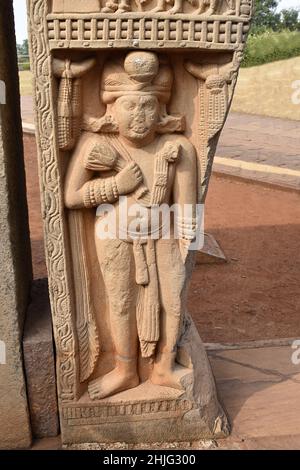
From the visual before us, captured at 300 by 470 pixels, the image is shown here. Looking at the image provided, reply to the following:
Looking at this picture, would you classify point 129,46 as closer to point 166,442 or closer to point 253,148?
point 166,442

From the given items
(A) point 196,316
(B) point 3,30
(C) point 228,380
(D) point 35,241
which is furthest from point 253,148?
(B) point 3,30

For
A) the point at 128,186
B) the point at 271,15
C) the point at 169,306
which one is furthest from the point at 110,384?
the point at 271,15

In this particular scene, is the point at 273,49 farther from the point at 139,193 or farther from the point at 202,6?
the point at 139,193

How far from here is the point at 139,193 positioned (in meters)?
2.28

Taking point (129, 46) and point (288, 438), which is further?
point (288, 438)

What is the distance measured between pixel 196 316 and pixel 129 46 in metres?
2.78

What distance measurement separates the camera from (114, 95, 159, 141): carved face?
2.12 metres

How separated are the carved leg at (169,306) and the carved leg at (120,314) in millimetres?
142

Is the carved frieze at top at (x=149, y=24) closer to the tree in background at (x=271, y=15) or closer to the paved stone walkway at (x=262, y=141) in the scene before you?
the paved stone walkway at (x=262, y=141)

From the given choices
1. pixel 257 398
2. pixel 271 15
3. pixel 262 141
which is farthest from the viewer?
pixel 271 15

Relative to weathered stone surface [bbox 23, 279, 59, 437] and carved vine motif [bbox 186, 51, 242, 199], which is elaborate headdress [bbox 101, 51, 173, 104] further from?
weathered stone surface [bbox 23, 279, 59, 437]

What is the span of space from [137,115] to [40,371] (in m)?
1.41

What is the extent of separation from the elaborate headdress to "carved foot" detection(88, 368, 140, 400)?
1.41 metres

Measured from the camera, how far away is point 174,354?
2.56 meters
